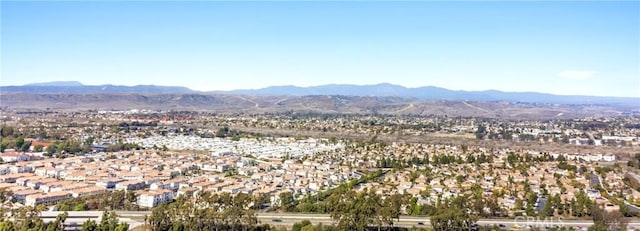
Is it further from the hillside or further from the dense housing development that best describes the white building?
the hillside

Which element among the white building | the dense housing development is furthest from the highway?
the white building

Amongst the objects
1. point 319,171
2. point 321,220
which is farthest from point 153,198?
point 319,171

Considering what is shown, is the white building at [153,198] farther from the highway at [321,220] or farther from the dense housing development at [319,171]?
the highway at [321,220]

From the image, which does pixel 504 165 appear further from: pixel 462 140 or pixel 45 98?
pixel 45 98

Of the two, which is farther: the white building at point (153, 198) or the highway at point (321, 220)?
the white building at point (153, 198)

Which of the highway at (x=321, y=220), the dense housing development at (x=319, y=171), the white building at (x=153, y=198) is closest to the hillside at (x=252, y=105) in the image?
the dense housing development at (x=319, y=171)

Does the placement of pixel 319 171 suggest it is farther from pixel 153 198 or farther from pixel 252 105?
pixel 252 105

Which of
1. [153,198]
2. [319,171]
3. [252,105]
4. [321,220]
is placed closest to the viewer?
[321,220]

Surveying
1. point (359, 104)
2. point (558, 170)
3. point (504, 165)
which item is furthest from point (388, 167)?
point (359, 104)
